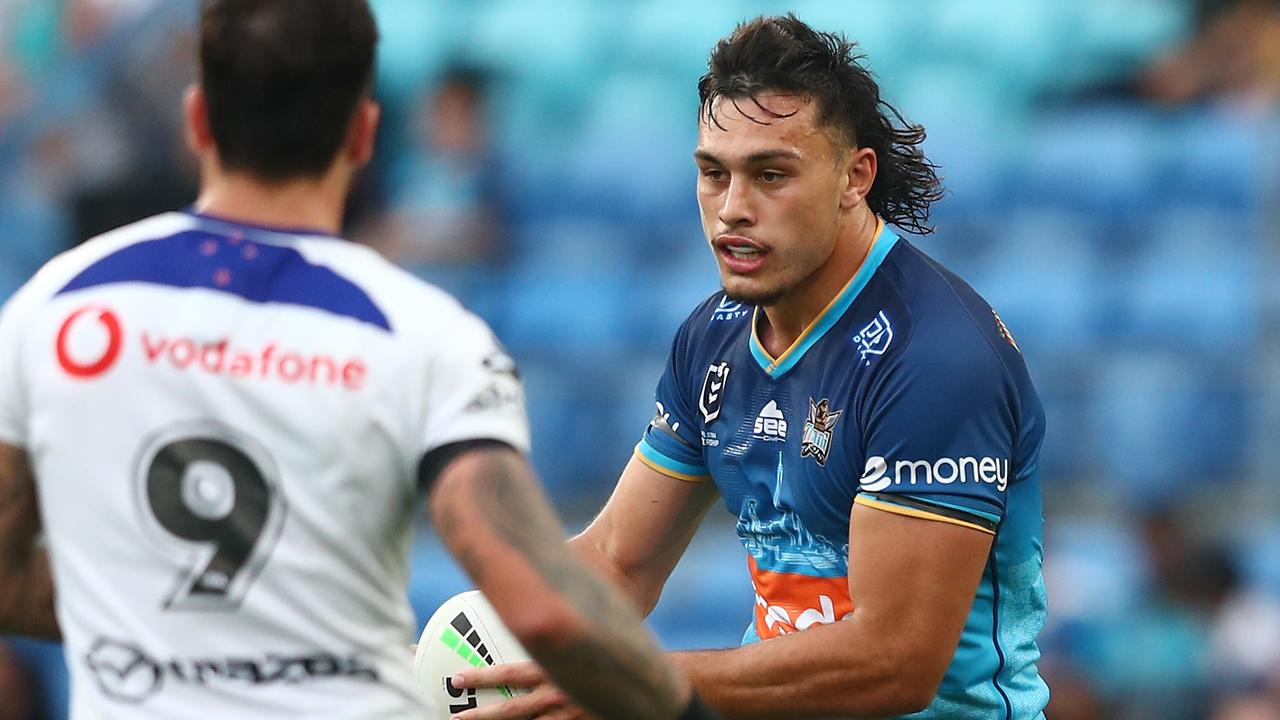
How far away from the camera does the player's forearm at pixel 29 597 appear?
3068mm

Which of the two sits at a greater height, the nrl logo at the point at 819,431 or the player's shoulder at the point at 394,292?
the player's shoulder at the point at 394,292

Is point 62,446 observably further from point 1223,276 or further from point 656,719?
point 1223,276

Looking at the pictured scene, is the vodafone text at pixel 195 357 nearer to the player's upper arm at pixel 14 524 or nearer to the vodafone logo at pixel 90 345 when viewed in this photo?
the vodafone logo at pixel 90 345

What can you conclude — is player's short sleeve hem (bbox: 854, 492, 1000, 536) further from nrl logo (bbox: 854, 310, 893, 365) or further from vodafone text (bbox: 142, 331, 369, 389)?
vodafone text (bbox: 142, 331, 369, 389)

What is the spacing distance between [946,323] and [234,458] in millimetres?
1823

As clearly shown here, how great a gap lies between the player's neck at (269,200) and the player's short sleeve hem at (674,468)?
5.89ft

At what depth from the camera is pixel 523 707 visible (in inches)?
152

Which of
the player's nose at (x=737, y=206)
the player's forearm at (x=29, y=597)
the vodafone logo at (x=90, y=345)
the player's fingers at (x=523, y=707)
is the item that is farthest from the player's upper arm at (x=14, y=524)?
the player's nose at (x=737, y=206)

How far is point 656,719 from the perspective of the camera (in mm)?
2865

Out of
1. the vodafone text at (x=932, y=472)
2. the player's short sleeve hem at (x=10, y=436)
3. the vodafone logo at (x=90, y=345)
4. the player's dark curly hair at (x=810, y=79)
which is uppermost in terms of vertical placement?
the player's dark curly hair at (x=810, y=79)

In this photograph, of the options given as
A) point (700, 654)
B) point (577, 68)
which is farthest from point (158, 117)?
point (700, 654)

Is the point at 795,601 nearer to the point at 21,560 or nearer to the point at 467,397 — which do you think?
the point at 467,397

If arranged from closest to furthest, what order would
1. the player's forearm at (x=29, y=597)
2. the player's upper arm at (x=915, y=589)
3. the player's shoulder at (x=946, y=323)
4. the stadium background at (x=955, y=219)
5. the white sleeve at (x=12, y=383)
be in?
the white sleeve at (x=12, y=383) < the player's forearm at (x=29, y=597) < the player's upper arm at (x=915, y=589) < the player's shoulder at (x=946, y=323) < the stadium background at (x=955, y=219)

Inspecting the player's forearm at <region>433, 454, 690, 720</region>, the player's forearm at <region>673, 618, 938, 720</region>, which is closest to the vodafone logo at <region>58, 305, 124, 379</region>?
the player's forearm at <region>433, 454, 690, 720</region>
